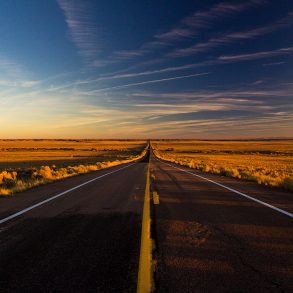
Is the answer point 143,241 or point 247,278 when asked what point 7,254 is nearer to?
point 143,241

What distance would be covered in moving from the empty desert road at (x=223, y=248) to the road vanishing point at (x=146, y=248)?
12 millimetres

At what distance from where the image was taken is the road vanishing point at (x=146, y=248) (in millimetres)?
4039

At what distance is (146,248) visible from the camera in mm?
5426

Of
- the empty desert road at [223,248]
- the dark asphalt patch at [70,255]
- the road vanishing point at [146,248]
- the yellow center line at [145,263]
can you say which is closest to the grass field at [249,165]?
the empty desert road at [223,248]

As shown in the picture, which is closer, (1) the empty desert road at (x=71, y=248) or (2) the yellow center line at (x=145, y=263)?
(2) the yellow center line at (x=145, y=263)

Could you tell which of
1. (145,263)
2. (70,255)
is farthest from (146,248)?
(70,255)

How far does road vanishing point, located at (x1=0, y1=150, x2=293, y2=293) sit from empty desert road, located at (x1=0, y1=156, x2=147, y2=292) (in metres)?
0.01

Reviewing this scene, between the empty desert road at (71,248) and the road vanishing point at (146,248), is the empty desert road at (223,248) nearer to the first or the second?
the road vanishing point at (146,248)

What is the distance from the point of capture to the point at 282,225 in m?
7.19

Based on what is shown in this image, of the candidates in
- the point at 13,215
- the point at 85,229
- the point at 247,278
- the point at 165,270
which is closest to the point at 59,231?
the point at 85,229

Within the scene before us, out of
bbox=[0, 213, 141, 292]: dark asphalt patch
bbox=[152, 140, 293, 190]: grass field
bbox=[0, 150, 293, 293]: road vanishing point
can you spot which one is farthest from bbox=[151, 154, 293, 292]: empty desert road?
bbox=[152, 140, 293, 190]: grass field

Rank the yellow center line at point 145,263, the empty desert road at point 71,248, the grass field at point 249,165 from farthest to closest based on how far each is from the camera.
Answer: the grass field at point 249,165 → the empty desert road at point 71,248 → the yellow center line at point 145,263

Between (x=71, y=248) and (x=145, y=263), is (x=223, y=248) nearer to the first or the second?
(x=145, y=263)

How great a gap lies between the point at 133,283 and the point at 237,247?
2230mm
